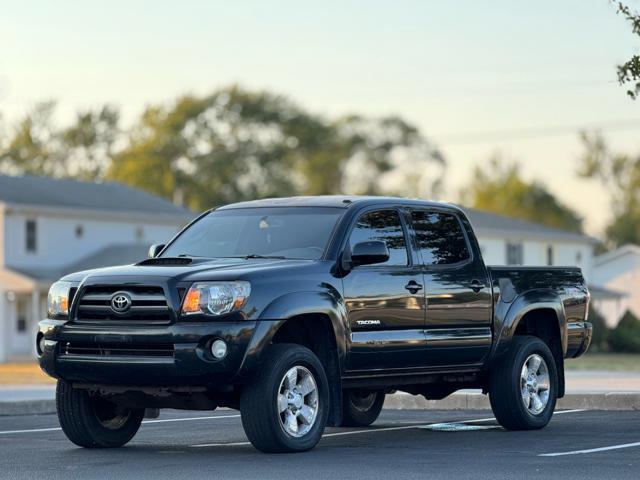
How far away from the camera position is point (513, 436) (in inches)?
539

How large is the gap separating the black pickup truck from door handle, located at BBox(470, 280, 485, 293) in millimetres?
15

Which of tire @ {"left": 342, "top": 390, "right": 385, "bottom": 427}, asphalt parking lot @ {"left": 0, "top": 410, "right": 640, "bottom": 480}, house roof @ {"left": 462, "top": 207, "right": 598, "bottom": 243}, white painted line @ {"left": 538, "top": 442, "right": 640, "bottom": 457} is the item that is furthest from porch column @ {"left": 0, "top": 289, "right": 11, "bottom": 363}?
white painted line @ {"left": 538, "top": 442, "right": 640, "bottom": 457}

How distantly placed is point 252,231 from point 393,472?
3160mm

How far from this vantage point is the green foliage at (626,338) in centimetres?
4903

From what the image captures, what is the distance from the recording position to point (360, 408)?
601 inches

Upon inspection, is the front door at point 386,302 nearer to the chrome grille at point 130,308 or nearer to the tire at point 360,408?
the chrome grille at point 130,308

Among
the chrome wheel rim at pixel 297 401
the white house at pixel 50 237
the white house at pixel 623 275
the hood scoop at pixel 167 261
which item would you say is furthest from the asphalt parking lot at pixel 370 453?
the white house at pixel 623 275

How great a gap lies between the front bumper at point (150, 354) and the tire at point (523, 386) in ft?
11.4

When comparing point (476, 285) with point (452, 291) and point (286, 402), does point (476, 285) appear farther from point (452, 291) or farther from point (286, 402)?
point (286, 402)

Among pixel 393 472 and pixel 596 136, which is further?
pixel 596 136

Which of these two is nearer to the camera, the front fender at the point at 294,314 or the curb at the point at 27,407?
the front fender at the point at 294,314

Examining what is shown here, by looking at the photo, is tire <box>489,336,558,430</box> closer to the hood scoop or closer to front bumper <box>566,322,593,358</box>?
front bumper <box>566,322,593,358</box>

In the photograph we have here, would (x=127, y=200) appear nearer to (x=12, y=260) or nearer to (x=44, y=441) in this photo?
(x=12, y=260)

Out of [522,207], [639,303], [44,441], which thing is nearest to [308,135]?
[522,207]
